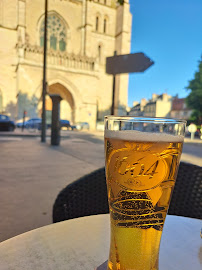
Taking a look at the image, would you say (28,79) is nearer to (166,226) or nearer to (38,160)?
(38,160)

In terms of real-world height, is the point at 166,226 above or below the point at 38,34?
below

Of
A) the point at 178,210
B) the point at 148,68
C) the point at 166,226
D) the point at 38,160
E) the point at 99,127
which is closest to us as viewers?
the point at 166,226

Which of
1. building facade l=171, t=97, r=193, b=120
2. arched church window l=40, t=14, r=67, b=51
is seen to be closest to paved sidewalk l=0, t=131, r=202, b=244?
arched church window l=40, t=14, r=67, b=51

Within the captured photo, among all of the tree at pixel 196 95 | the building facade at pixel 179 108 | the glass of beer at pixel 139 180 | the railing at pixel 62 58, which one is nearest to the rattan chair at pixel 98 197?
the glass of beer at pixel 139 180

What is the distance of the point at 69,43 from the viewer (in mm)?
18594

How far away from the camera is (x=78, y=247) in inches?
23.3

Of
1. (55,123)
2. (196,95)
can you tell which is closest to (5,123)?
(55,123)

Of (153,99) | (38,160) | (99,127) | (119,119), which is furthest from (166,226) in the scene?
(153,99)

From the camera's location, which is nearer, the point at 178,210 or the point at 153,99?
the point at 178,210

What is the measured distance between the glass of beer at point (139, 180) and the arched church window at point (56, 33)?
53.0 ft

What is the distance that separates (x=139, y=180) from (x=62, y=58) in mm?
20189

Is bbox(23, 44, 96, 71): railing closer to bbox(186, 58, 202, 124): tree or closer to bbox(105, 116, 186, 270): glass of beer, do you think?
bbox(186, 58, 202, 124): tree

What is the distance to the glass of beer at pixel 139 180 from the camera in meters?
0.47

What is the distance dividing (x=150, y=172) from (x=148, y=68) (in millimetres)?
2217
